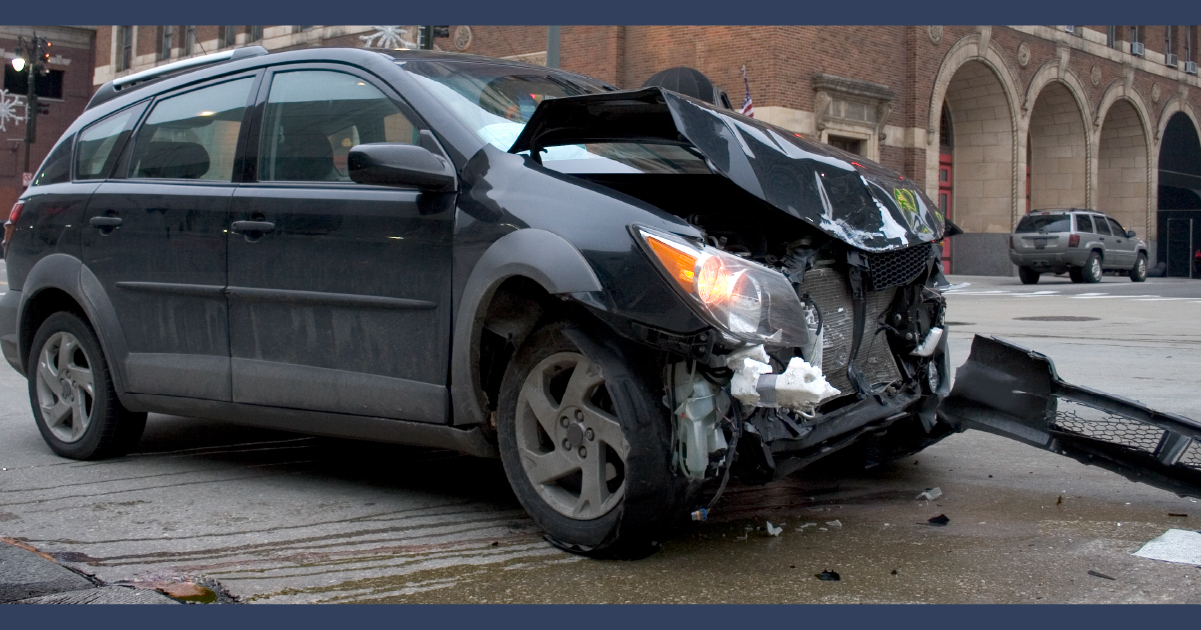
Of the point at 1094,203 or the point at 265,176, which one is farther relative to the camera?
the point at 1094,203

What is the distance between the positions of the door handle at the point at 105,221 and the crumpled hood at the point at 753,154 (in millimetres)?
2021

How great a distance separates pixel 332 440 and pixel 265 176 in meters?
1.71

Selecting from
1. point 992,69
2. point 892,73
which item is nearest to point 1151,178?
point 992,69

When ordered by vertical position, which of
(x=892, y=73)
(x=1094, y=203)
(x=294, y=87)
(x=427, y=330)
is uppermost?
(x=892, y=73)

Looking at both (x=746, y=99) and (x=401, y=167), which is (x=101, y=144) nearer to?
(x=401, y=167)

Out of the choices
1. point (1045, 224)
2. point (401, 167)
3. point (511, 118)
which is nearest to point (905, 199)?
point (511, 118)

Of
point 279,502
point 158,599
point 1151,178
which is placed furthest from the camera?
point 1151,178

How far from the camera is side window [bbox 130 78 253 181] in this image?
15.6ft

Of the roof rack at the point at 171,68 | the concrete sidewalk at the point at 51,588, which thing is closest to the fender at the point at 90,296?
the roof rack at the point at 171,68

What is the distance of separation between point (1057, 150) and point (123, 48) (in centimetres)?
3422

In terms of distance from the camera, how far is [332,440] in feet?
19.0

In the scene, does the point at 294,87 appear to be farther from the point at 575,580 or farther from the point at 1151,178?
the point at 1151,178

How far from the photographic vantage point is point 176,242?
470cm

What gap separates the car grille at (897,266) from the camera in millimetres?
4070
